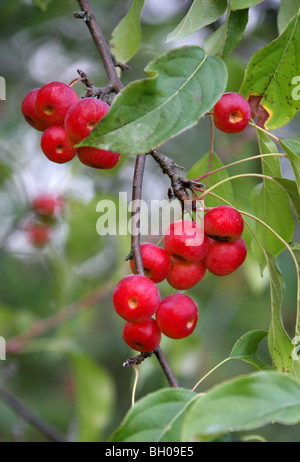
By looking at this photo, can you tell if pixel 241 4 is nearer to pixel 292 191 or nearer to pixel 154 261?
pixel 292 191

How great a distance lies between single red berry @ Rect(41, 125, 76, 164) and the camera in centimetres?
92

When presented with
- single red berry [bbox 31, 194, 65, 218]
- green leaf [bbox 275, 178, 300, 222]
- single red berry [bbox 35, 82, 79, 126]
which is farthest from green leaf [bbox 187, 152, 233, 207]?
single red berry [bbox 31, 194, 65, 218]

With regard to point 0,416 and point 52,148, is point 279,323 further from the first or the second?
point 0,416

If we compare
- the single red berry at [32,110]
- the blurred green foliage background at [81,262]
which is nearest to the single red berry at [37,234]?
the blurred green foliage background at [81,262]

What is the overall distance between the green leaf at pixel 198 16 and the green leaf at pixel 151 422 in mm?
682

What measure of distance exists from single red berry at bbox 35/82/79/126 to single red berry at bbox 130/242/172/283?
29cm

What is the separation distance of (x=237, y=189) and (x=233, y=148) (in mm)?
852


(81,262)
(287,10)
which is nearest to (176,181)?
(287,10)

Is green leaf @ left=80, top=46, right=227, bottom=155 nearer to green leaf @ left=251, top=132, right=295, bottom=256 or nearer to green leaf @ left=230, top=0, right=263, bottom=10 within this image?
green leaf @ left=230, top=0, right=263, bottom=10

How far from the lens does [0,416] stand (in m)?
2.37

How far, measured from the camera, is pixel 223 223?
2.89 ft

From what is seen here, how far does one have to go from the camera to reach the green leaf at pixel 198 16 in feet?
3.25

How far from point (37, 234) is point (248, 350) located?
6.03ft
